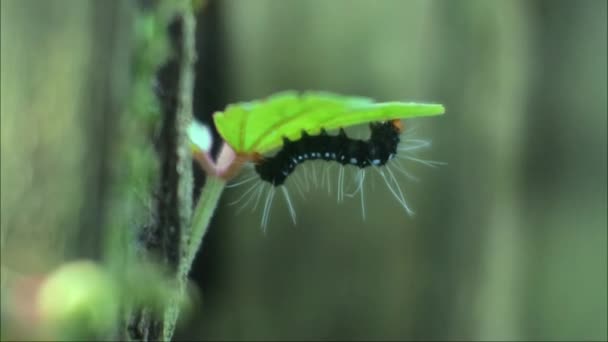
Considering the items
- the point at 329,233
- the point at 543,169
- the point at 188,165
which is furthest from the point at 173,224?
the point at 543,169

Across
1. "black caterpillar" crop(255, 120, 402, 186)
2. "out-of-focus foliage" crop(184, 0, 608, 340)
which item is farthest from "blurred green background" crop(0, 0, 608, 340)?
"black caterpillar" crop(255, 120, 402, 186)

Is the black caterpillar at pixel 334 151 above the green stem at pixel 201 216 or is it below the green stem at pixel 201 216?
above

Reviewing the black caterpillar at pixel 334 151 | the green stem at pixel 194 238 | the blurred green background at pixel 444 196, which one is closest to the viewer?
the green stem at pixel 194 238

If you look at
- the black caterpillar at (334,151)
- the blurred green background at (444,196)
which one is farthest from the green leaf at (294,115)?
the blurred green background at (444,196)

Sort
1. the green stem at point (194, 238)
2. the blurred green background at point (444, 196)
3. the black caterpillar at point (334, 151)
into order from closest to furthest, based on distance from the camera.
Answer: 1. the green stem at point (194, 238)
2. the black caterpillar at point (334, 151)
3. the blurred green background at point (444, 196)

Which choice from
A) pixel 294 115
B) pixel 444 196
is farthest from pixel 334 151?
pixel 444 196

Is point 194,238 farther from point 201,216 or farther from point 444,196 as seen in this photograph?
point 444,196

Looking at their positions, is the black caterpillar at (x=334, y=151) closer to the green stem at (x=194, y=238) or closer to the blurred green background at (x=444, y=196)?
the green stem at (x=194, y=238)

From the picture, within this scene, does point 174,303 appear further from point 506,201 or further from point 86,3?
point 506,201

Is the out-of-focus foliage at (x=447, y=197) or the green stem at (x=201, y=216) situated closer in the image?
the green stem at (x=201, y=216)
